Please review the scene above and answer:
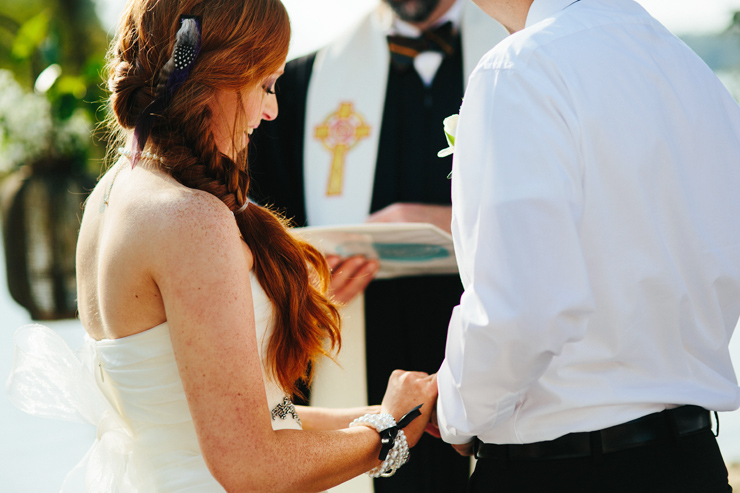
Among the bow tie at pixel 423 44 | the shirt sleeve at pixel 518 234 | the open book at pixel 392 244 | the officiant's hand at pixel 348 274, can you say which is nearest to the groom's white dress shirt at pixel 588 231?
the shirt sleeve at pixel 518 234

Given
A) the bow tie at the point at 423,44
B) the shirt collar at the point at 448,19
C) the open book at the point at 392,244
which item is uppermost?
the shirt collar at the point at 448,19

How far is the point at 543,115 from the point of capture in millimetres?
1342

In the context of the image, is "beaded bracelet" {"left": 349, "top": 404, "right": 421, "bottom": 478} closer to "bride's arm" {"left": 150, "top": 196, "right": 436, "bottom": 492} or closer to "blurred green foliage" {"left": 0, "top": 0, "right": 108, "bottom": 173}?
"bride's arm" {"left": 150, "top": 196, "right": 436, "bottom": 492}

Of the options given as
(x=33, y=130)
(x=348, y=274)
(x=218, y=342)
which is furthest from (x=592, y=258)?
(x=33, y=130)

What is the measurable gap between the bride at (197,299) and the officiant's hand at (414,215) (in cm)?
97

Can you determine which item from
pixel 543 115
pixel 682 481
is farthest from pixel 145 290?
pixel 682 481

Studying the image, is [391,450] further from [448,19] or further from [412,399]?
[448,19]

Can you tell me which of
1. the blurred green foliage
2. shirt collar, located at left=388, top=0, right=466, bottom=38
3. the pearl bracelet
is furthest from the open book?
the blurred green foliage

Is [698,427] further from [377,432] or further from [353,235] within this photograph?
[353,235]

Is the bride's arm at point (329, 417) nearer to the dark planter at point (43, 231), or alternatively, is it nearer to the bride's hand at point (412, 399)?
the bride's hand at point (412, 399)

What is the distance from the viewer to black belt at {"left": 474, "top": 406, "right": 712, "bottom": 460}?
4.70ft

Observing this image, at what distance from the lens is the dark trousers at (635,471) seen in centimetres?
143

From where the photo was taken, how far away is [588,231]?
1.42 m

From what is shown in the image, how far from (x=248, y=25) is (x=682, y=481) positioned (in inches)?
47.6
